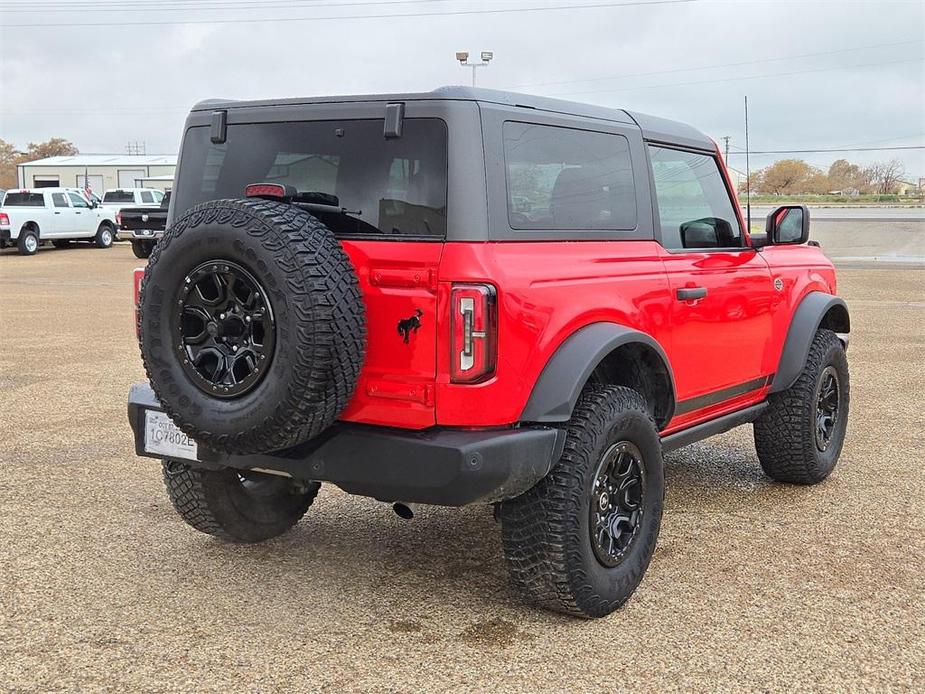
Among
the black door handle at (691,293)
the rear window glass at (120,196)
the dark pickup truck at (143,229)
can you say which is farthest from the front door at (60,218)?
the black door handle at (691,293)

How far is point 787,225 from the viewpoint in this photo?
17.0ft


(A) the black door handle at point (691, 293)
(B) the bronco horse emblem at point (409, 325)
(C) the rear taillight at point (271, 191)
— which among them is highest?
(C) the rear taillight at point (271, 191)

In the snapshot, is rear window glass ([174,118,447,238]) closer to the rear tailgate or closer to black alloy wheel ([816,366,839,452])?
the rear tailgate

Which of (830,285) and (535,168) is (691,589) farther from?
(830,285)

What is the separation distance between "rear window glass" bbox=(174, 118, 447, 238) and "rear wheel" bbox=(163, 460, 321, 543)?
122 centimetres

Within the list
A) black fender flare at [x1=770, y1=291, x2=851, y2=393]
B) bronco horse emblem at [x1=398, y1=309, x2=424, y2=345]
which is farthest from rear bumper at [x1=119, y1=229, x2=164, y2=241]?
bronco horse emblem at [x1=398, y1=309, x2=424, y2=345]

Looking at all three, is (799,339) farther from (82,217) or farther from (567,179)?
(82,217)

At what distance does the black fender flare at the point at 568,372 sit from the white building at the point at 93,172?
6174cm

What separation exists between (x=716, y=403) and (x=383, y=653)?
2.18 m

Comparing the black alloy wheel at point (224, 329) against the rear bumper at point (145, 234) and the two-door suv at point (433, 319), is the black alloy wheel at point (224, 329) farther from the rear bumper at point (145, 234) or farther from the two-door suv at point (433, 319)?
the rear bumper at point (145, 234)

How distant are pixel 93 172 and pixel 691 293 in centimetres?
6705

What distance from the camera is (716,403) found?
484 cm

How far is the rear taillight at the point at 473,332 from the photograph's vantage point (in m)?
3.26

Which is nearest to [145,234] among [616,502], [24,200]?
[24,200]
